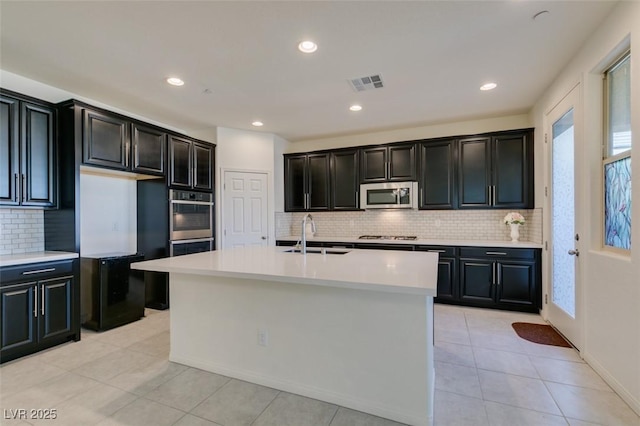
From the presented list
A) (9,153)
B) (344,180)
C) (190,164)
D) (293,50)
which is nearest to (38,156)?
(9,153)

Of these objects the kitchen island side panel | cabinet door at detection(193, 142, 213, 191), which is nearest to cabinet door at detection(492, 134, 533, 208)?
the kitchen island side panel

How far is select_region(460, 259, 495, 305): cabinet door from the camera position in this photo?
391cm

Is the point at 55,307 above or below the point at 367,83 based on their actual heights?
below

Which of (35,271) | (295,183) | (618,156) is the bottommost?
(35,271)

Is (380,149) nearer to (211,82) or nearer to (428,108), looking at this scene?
(428,108)

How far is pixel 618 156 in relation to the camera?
2.16 m

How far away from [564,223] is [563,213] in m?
0.11

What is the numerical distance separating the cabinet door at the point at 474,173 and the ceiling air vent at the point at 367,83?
184 centimetres

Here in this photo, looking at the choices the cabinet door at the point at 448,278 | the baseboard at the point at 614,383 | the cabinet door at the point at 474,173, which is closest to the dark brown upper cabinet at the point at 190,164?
the cabinet door at the point at 448,278

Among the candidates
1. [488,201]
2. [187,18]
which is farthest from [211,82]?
[488,201]

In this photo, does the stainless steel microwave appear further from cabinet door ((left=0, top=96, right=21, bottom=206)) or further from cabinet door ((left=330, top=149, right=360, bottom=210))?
cabinet door ((left=0, top=96, right=21, bottom=206))

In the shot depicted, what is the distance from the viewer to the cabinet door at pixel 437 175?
14.4ft

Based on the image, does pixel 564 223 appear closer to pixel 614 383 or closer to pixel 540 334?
pixel 540 334

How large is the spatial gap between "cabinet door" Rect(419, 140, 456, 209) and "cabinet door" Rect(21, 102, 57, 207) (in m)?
4.56
